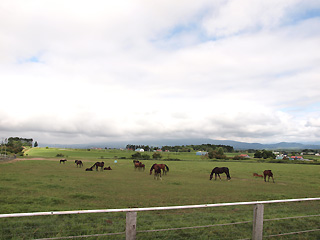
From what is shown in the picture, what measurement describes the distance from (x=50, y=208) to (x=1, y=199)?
3.87 metres

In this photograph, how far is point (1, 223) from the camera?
890 cm

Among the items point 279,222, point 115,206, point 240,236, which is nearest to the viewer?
point 240,236

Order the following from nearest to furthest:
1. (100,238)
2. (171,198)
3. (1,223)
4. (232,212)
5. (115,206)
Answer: (100,238) → (1,223) → (232,212) → (115,206) → (171,198)

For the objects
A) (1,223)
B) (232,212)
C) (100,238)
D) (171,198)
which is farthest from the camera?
(171,198)

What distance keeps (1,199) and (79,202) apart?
4.32m

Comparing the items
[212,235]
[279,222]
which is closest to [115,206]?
[212,235]

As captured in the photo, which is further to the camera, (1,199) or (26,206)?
(1,199)

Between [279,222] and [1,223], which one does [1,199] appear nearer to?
[1,223]

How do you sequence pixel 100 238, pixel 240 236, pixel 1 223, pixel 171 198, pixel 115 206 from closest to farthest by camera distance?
pixel 100 238, pixel 240 236, pixel 1 223, pixel 115 206, pixel 171 198

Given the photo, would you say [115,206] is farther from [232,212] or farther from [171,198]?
[232,212]

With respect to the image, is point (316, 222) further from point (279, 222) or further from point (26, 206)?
point (26, 206)

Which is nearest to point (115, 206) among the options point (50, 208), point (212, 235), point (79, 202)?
point (79, 202)

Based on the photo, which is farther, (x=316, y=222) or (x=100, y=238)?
(x=316, y=222)

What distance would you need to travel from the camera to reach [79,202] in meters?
13.6
